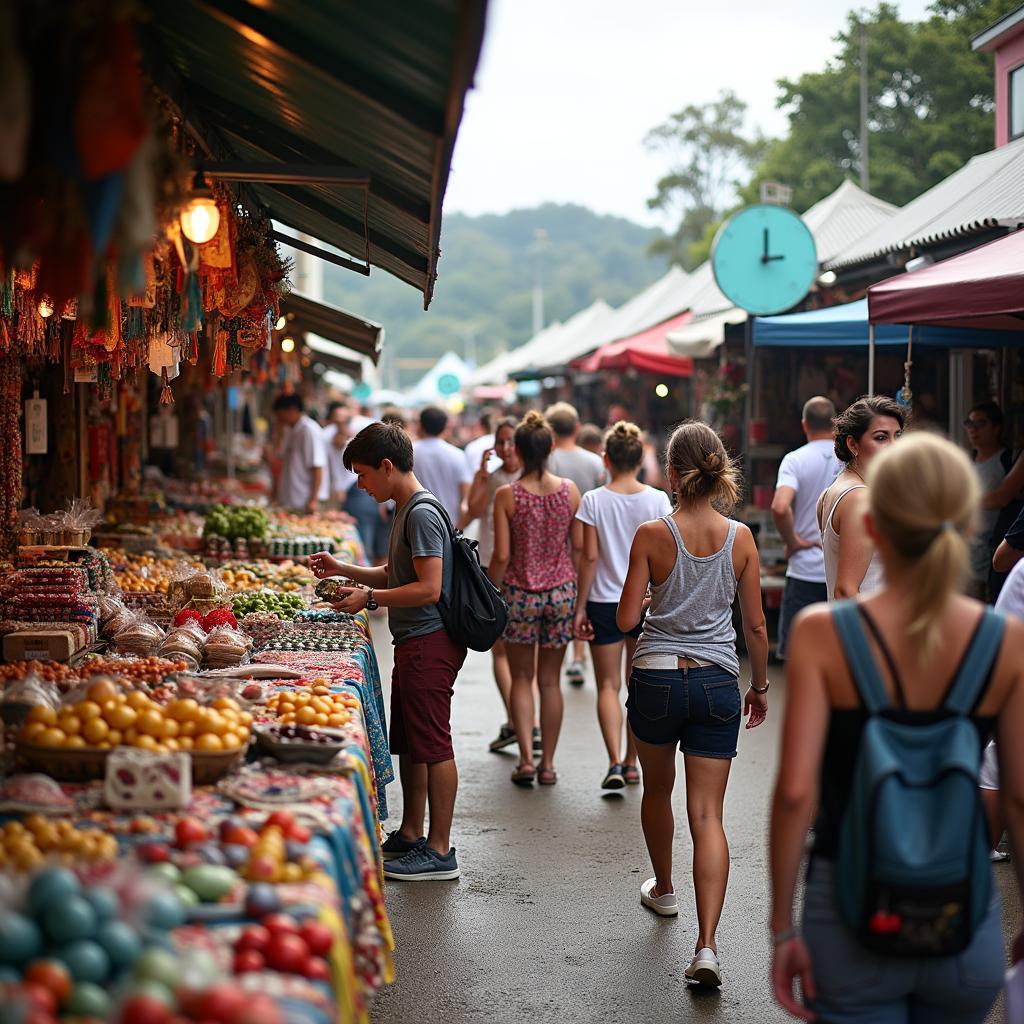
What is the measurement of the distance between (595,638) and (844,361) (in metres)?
6.50

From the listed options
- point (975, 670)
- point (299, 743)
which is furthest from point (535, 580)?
point (975, 670)

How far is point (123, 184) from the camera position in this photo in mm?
2869

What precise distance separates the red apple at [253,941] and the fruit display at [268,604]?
4.28m

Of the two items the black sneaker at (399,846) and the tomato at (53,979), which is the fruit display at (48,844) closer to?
the tomato at (53,979)

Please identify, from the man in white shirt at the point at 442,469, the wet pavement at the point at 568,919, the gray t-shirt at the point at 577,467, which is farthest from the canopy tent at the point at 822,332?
the wet pavement at the point at 568,919

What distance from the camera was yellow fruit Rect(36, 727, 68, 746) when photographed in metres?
3.70

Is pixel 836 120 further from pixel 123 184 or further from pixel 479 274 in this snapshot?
pixel 479 274

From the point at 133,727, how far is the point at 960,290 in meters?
5.28

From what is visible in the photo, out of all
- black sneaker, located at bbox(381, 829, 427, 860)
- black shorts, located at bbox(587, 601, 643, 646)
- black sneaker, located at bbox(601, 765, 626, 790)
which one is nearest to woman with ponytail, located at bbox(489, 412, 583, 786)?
black shorts, located at bbox(587, 601, 643, 646)

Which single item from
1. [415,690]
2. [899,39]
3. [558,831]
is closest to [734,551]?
[415,690]

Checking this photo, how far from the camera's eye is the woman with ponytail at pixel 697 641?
4.91 metres

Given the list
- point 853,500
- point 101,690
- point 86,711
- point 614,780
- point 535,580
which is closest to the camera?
point 86,711

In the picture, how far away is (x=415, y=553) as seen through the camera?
5.60 m

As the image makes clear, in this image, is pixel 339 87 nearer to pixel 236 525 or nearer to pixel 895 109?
pixel 236 525
